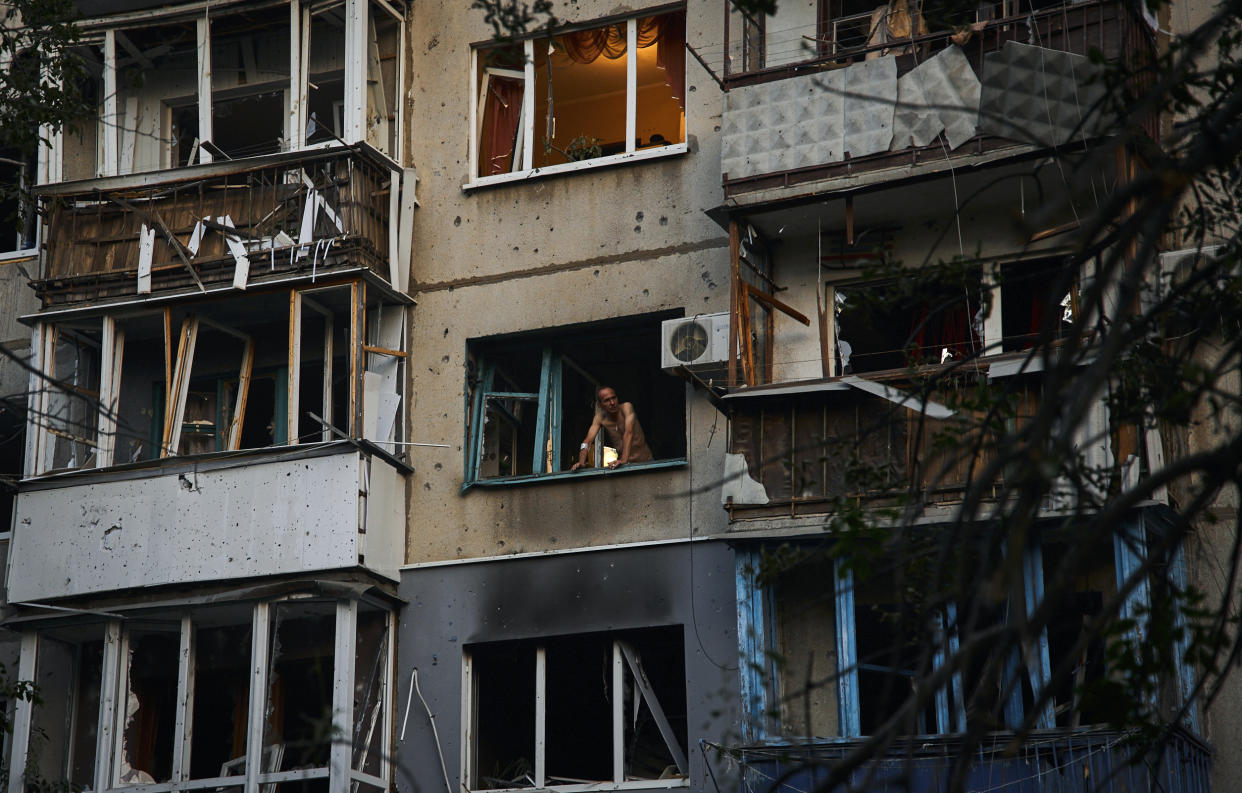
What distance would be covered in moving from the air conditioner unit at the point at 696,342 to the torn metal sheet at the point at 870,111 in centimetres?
191

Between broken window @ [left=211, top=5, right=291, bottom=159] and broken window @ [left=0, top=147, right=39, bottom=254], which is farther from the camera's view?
broken window @ [left=0, top=147, right=39, bottom=254]

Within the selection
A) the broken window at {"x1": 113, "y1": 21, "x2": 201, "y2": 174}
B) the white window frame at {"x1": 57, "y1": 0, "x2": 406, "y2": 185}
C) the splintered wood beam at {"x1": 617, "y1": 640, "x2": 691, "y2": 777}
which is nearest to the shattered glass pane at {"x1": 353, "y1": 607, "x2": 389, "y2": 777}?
the splintered wood beam at {"x1": 617, "y1": 640, "x2": 691, "y2": 777}

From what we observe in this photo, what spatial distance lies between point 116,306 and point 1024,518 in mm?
12205

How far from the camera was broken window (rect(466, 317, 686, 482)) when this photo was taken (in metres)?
15.8

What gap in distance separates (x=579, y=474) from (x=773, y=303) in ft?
7.95

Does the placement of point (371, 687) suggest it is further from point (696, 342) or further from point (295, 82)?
point (295, 82)

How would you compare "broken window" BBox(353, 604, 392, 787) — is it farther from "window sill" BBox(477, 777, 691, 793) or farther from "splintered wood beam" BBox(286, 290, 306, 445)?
"splintered wood beam" BBox(286, 290, 306, 445)

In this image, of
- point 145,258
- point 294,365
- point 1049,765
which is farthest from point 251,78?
point 1049,765

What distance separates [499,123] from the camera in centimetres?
1681

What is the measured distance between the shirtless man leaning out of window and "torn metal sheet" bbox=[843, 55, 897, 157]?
11.0ft

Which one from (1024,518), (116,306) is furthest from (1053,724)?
(116,306)

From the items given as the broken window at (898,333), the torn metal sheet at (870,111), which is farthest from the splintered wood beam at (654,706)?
the torn metal sheet at (870,111)

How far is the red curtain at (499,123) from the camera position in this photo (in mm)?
16688

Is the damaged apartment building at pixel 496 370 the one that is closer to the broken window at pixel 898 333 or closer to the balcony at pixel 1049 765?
the broken window at pixel 898 333
